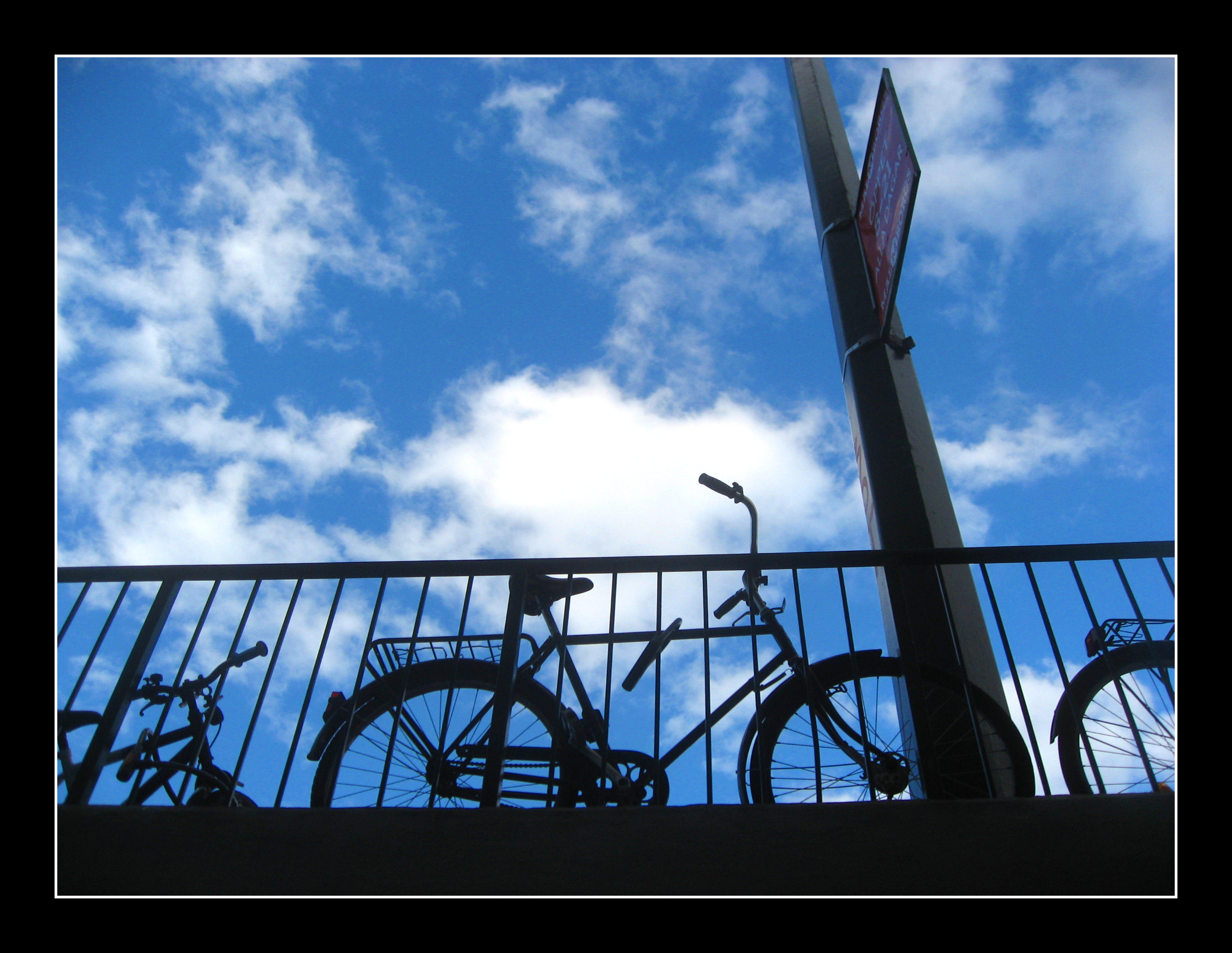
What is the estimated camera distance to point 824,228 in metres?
5.44

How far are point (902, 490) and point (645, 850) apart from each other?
248 centimetres

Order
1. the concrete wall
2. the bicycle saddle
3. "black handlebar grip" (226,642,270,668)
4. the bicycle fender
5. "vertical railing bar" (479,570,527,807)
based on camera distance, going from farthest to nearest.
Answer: "black handlebar grip" (226,642,270,668), the bicycle saddle, the bicycle fender, "vertical railing bar" (479,570,527,807), the concrete wall

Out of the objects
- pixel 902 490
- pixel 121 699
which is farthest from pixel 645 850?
pixel 902 490

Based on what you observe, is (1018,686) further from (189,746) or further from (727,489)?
(189,746)

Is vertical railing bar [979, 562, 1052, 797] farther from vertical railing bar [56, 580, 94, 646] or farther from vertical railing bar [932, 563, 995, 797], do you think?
vertical railing bar [56, 580, 94, 646]

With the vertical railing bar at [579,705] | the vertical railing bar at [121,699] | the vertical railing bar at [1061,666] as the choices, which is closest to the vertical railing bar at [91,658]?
the vertical railing bar at [121,699]

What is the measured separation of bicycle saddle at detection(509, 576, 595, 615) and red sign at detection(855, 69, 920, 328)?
2.31 meters

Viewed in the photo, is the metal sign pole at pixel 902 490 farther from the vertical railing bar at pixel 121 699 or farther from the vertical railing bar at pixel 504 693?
the vertical railing bar at pixel 121 699

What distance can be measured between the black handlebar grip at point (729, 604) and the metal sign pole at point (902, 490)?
0.68 meters

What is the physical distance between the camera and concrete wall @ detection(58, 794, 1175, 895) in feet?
6.60

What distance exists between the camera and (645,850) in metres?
2.12

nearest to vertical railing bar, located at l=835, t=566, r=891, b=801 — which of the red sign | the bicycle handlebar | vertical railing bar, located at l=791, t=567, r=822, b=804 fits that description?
vertical railing bar, located at l=791, t=567, r=822, b=804
